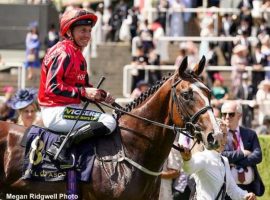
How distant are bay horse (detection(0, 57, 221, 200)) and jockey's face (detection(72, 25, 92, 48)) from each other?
2.61ft

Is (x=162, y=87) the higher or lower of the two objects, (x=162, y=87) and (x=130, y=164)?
the higher

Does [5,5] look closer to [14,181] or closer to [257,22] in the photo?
[257,22]

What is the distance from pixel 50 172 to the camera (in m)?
10.0

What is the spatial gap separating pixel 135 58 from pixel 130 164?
12055mm

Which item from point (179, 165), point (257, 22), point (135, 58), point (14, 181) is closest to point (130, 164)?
point (14, 181)

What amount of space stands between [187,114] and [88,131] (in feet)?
3.15

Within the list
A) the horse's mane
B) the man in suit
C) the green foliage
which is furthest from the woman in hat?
the green foliage

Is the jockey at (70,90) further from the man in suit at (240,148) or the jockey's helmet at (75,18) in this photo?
the man in suit at (240,148)

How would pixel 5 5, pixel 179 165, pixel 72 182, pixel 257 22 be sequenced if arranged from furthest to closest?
pixel 5 5 → pixel 257 22 → pixel 179 165 → pixel 72 182

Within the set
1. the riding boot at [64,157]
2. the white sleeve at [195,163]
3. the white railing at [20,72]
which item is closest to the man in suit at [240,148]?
the white sleeve at [195,163]

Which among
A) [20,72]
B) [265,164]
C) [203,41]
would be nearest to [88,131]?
[265,164]

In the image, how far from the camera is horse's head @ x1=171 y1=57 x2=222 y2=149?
9.54 metres

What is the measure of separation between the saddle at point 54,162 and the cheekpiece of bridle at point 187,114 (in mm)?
672

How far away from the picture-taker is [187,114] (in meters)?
9.77
